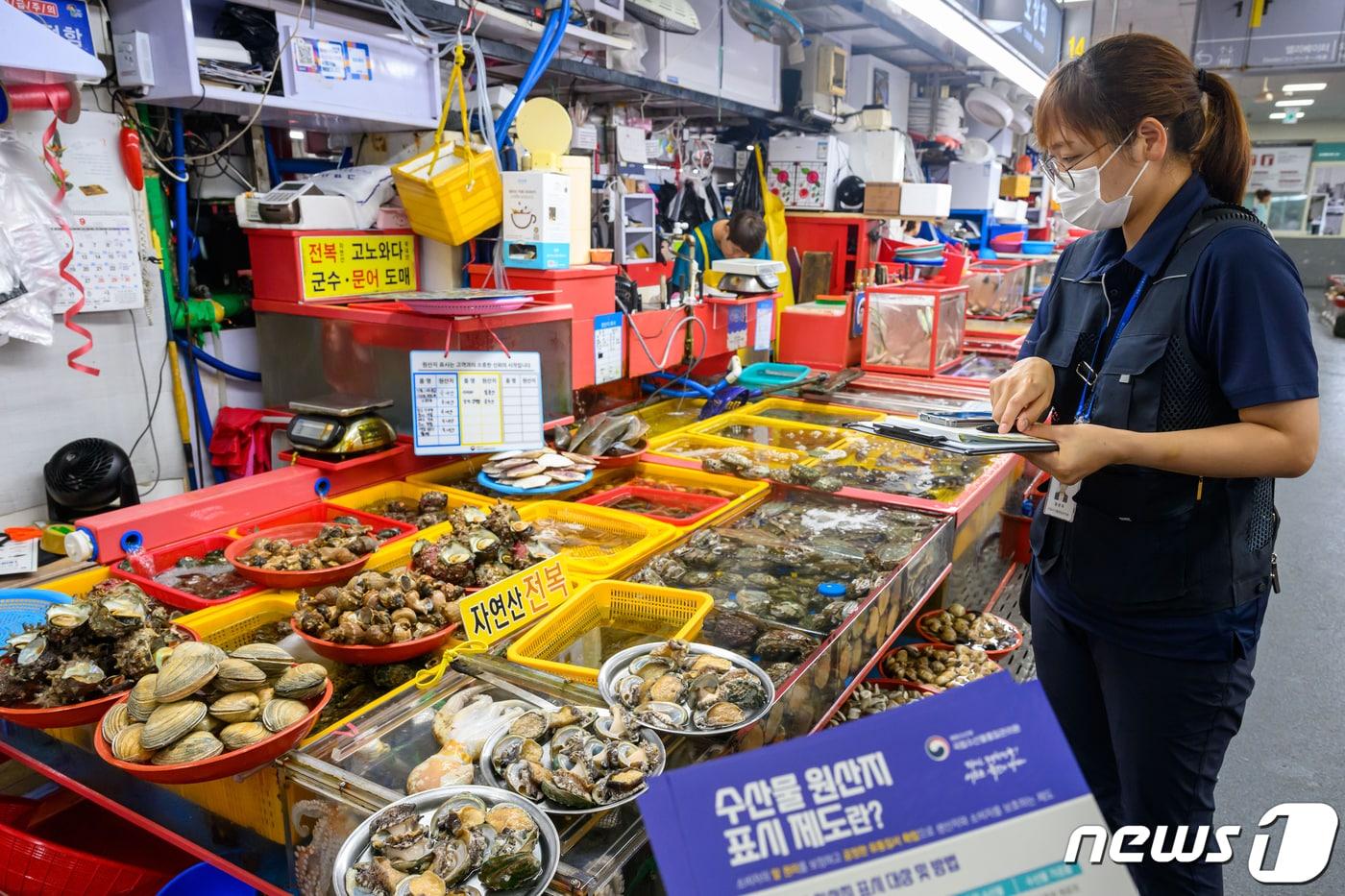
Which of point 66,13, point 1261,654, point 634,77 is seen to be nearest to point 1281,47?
point 1261,654

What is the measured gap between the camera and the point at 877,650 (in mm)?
2229

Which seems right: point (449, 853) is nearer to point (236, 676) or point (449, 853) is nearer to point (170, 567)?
point (236, 676)

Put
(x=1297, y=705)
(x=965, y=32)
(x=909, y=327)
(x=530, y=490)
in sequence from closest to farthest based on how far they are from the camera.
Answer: (x=530, y=490)
(x=1297, y=705)
(x=965, y=32)
(x=909, y=327)

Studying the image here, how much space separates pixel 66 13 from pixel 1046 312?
2684mm

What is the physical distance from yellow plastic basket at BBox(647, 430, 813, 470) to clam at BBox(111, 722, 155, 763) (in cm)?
200

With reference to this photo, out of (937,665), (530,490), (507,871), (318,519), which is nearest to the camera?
(507,871)

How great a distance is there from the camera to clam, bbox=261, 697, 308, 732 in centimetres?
136

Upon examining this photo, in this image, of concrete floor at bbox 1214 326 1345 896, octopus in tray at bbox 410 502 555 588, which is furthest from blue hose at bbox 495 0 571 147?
concrete floor at bbox 1214 326 1345 896

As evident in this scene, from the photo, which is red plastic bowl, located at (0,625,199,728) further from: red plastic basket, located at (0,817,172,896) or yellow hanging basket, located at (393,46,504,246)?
yellow hanging basket, located at (393,46,504,246)

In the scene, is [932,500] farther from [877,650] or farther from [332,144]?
[332,144]

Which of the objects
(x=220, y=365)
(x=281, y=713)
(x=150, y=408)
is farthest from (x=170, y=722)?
(x=220, y=365)

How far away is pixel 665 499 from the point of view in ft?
9.38

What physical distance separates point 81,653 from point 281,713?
442mm

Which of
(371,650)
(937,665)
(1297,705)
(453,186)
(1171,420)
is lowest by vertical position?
(1297,705)
